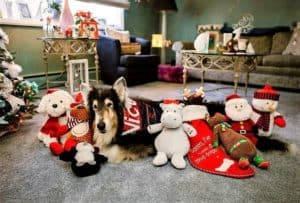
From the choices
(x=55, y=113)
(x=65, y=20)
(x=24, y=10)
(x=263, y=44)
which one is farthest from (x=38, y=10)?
(x=263, y=44)

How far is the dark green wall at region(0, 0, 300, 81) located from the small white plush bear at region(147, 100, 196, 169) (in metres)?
2.55

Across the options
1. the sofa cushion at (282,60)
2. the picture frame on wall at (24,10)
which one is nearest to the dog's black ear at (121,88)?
the picture frame on wall at (24,10)

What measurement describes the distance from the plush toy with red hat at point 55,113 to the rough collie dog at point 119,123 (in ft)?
0.85

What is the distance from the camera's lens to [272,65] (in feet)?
12.4

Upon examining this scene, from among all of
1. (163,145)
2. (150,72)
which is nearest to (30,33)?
(150,72)

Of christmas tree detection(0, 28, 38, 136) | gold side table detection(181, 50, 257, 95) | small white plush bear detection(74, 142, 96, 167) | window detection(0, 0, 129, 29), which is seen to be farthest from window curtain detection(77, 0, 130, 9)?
small white plush bear detection(74, 142, 96, 167)

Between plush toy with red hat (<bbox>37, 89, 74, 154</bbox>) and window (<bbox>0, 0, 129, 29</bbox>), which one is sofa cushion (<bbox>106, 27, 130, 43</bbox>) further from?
plush toy with red hat (<bbox>37, 89, 74, 154</bbox>)

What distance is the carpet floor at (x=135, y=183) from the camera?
116 cm

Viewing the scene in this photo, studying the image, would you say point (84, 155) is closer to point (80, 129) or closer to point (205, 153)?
point (80, 129)

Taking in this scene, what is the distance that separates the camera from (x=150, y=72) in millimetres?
4266

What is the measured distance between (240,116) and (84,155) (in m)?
1.00

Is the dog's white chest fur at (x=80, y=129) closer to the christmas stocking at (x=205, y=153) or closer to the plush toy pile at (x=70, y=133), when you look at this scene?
the plush toy pile at (x=70, y=133)

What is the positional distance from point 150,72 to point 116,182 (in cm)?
312

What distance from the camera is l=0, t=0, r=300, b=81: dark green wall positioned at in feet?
11.0
